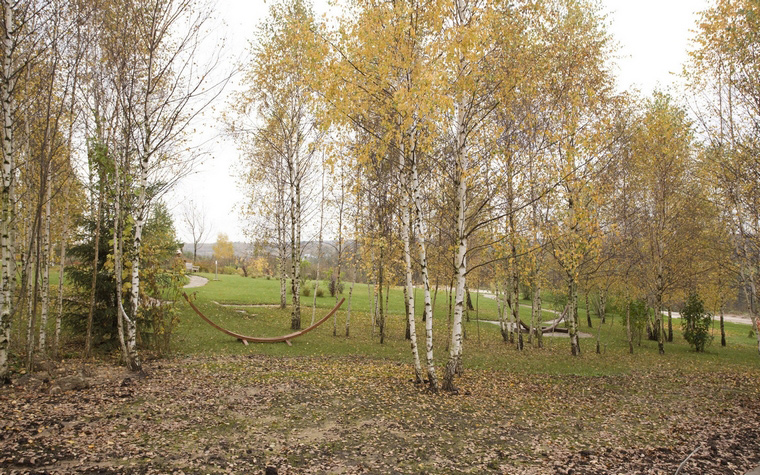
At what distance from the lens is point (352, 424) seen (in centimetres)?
684

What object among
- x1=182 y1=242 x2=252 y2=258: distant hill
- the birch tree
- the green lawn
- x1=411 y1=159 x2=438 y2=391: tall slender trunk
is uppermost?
the birch tree

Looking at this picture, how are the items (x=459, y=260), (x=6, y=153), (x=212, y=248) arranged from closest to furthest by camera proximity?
1. (x=6, y=153)
2. (x=459, y=260)
3. (x=212, y=248)

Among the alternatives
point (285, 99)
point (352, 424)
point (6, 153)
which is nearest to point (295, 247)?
point (285, 99)

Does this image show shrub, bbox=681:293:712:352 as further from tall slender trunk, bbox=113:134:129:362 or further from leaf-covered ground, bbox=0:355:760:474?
tall slender trunk, bbox=113:134:129:362

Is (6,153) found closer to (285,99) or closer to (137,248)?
(137,248)

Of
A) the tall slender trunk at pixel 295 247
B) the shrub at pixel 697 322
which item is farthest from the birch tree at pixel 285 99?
the shrub at pixel 697 322

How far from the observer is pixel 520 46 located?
10.3 meters

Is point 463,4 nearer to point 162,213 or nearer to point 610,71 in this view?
point 610,71

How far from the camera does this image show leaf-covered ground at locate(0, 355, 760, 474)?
526cm

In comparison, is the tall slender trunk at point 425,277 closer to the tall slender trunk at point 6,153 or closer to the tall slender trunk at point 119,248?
the tall slender trunk at point 119,248

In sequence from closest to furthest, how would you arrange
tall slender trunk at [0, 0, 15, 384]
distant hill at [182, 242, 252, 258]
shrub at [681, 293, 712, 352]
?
tall slender trunk at [0, 0, 15, 384] → shrub at [681, 293, 712, 352] → distant hill at [182, 242, 252, 258]

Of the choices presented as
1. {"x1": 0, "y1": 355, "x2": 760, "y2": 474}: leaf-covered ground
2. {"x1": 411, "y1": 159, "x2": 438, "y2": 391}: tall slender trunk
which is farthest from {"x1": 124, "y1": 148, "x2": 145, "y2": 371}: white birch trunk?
{"x1": 411, "y1": 159, "x2": 438, "y2": 391}: tall slender trunk

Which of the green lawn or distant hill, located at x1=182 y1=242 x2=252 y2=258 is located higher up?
distant hill, located at x1=182 y1=242 x2=252 y2=258

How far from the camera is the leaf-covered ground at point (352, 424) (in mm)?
5262
